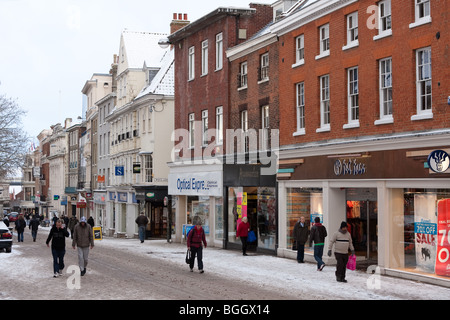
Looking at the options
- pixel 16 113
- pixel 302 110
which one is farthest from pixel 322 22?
pixel 16 113

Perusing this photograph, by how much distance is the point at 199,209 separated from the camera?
3709 cm

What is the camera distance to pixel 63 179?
310 feet

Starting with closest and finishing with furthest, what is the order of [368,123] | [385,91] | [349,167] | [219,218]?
[385,91] → [368,123] → [349,167] → [219,218]

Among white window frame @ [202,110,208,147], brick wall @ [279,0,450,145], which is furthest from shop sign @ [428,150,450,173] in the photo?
white window frame @ [202,110,208,147]

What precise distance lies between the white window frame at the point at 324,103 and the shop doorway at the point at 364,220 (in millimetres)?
2647

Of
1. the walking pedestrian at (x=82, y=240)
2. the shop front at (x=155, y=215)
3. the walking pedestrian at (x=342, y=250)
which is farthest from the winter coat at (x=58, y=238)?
the shop front at (x=155, y=215)

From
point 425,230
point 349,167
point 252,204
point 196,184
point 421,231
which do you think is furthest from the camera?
point 196,184

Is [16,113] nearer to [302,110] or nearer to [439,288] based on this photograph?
[302,110]

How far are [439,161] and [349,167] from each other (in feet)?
15.9

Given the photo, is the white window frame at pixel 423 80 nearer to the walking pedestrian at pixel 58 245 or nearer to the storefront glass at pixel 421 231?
the storefront glass at pixel 421 231

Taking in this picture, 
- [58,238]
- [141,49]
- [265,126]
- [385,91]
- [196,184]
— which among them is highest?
[141,49]

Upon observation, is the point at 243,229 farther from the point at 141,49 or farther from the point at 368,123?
the point at 141,49

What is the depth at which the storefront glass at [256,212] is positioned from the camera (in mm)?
29141

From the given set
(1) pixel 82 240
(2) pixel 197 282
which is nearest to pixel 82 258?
(1) pixel 82 240
